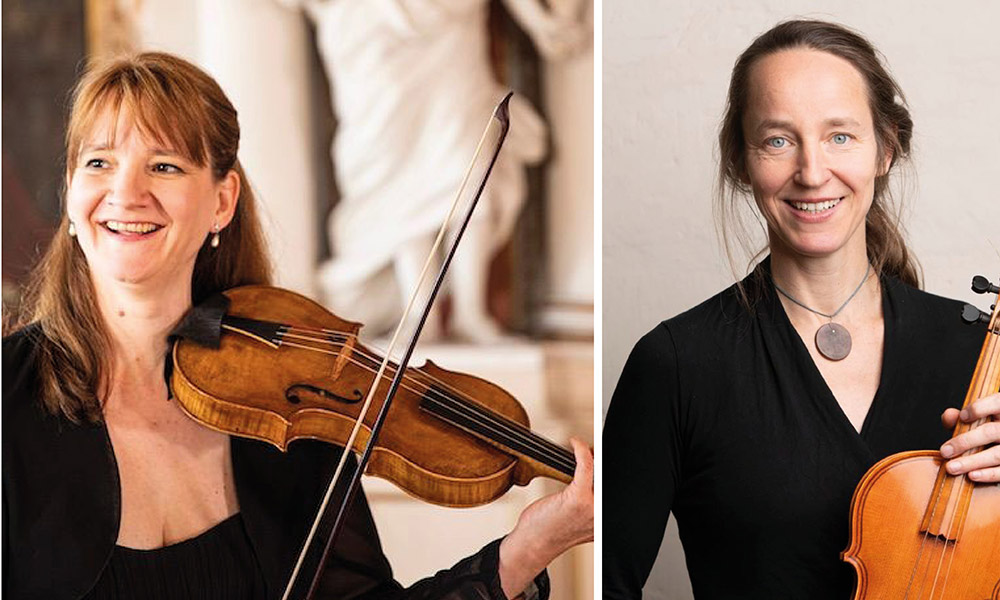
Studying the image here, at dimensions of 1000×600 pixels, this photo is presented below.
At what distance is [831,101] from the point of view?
6.33ft

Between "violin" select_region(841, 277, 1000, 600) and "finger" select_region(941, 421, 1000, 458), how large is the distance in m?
0.03

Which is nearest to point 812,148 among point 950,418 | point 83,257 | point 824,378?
point 824,378

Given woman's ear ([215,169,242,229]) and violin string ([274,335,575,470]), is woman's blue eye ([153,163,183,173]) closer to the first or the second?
woman's ear ([215,169,242,229])

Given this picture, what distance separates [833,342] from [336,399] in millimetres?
861

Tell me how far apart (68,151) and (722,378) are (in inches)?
42.5

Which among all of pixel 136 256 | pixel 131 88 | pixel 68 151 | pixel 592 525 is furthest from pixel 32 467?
pixel 592 525

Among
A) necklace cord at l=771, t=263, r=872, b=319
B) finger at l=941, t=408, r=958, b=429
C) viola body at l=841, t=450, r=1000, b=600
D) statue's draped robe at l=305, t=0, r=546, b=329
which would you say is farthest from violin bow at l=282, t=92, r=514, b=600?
finger at l=941, t=408, r=958, b=429

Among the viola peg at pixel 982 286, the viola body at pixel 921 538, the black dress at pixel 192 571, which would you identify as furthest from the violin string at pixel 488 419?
the viola peg at pixel 982 286

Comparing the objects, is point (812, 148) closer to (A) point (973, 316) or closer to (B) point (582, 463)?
(A) point (973, 316)

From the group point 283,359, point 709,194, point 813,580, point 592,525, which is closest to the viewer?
point 283,359

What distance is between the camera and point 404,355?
165cm

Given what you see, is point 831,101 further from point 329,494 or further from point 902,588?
point 329,494

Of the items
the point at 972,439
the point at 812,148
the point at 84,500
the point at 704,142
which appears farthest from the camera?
the point at 704,142

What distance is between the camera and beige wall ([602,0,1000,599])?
2.16 meters
